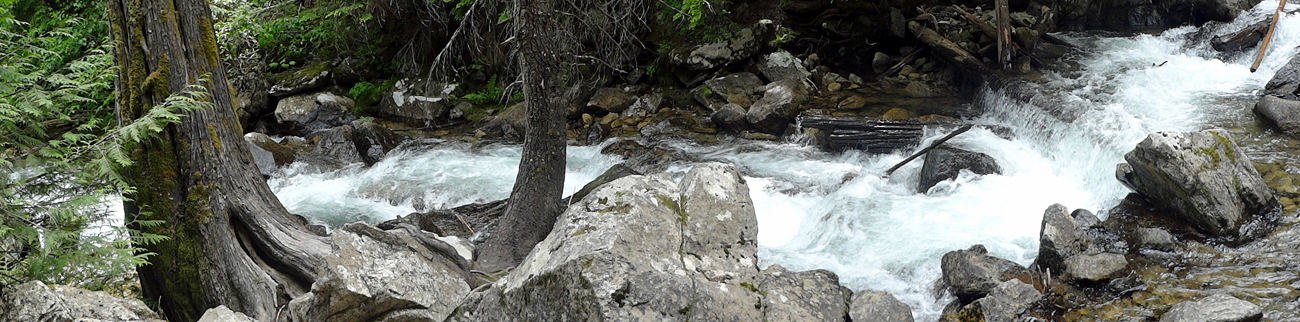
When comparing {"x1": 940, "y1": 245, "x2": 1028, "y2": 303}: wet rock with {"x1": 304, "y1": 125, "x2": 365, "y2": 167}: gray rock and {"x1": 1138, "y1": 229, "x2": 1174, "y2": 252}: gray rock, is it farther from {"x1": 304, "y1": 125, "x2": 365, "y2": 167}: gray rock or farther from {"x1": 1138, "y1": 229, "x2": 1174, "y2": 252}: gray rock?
{"x1": 304, "y1": 125, "x2": 365, "y2": 167}: gray rock

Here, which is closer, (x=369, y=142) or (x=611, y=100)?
(x=369, y=142)

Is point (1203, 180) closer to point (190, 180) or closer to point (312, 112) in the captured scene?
point (190, 180)

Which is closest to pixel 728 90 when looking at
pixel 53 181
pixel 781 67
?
pixel 781 67

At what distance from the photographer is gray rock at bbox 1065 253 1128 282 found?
6.93 metres

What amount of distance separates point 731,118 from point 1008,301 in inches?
292

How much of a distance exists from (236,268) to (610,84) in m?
10.2

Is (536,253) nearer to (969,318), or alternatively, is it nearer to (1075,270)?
(969,318)

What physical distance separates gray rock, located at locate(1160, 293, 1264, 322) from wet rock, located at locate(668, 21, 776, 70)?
32.4ft

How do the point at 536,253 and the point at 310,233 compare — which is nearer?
the point at 536,253

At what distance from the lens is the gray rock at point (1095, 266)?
693 centimetres

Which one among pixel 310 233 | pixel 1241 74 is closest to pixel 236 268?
pixel 310 233

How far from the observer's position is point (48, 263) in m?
5.07

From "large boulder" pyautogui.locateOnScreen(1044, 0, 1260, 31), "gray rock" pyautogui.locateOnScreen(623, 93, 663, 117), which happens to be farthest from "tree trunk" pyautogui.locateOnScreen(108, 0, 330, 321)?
"large boulder" pyautogui.locateOnScreen(1044, 0, 1260, 31)

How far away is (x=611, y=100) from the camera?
49.3ft
